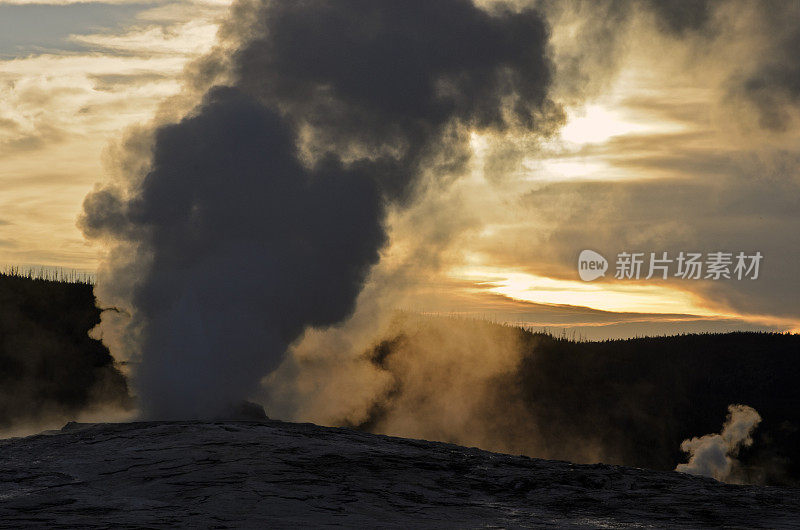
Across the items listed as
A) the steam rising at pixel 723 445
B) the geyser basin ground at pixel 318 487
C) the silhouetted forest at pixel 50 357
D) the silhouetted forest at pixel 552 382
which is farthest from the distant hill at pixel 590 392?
the geyser basin ground at pixel 318 487

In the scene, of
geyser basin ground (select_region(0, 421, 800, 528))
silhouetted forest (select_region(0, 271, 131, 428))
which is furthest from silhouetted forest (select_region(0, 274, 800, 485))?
geyser basin ground (select_region(0, 421, 800, 528))

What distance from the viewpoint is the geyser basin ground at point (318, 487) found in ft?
38.9

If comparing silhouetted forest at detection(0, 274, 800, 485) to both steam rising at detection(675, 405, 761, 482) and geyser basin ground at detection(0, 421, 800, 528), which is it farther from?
geyser basin ground at detection(0, 421, 800, 528)

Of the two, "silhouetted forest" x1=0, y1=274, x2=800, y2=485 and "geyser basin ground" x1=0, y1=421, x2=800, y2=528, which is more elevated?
"silhouetted forest" x1=0, y1=274, x2=800, y2=485

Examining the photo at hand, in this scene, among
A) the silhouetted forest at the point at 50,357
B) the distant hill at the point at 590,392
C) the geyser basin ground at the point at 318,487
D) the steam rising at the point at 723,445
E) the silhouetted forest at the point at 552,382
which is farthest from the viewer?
the steam rising at the point at 723,445

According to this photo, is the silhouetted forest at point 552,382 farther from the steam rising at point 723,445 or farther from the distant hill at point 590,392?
the steam rising at point 723,445

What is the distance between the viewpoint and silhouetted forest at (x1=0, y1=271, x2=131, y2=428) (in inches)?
1662

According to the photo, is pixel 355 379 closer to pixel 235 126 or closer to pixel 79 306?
pixel 235 126

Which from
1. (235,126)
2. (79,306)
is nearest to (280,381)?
(235,126)

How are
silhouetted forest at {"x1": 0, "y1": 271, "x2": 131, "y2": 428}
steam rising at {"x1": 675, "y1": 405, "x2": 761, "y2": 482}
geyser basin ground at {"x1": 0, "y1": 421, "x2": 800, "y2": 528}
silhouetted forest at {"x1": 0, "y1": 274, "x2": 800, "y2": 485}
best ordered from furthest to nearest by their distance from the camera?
1. steam rising at {"x1": 675, "y1": 405, "x2": 761, "y2": 482}
2. silhouetted forest at {"x1": 0, "y1": 274, "x2": 800, "y2": 485}
3. silhouetted forest at {"x1": 0, "y1": 271, "x2": 131, "y2": 428}
4. geyser basin ground at {"x1": 0, "y1": 421, "x2": 800, "y2": 528}

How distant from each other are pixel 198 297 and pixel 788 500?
55.3ft

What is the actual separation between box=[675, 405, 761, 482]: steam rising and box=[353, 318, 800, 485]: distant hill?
1033 mm

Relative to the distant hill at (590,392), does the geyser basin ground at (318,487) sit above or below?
below

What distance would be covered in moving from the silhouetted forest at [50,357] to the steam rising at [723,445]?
118ft
